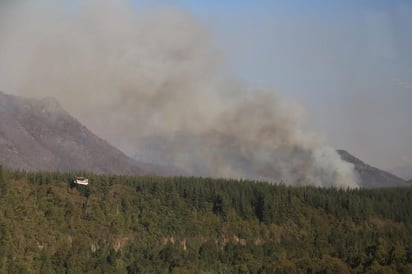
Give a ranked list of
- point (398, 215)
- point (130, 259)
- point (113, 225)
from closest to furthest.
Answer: point (130, 259), point (113, 225), point (398, 215)

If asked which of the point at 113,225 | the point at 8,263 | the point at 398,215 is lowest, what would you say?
the point at 8,263

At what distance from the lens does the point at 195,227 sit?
147500mm

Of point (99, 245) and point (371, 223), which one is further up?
point (371, 223)

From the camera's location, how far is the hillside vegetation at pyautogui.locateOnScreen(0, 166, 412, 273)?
116438 mm

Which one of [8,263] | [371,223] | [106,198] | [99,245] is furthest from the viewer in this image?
[371,223]

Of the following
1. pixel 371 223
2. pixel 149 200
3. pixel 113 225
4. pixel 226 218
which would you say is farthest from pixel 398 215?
pixel 113 225

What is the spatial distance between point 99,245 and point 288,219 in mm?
46479

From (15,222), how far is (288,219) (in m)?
59.2

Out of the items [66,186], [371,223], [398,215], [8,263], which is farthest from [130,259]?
[398,215]

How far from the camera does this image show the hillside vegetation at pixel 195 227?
116m

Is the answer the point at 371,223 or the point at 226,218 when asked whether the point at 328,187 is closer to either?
the point at 371,223

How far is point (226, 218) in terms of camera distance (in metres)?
157

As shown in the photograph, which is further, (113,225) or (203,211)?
(203,211)

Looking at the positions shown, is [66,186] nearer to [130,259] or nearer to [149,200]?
[149,200]
